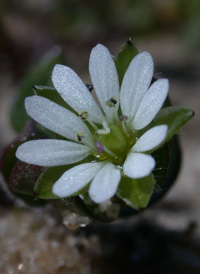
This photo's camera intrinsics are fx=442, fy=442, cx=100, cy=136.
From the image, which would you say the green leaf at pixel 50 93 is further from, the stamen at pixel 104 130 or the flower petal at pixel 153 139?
the flower petal at pixel 153 139

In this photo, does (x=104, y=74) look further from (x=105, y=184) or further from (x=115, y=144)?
(x=105, y=184)

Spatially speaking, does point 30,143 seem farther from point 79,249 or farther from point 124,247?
point 124,247

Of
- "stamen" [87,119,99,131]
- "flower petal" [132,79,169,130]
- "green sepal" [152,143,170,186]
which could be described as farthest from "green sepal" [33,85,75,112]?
"green sepal" [152,143,170,186]

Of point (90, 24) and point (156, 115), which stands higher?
point (156, 115)

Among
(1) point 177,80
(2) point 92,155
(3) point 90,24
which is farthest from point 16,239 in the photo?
(3) point 90,24

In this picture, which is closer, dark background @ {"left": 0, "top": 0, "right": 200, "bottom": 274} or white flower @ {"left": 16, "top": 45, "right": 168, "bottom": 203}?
white flower @ {"left": 16, "top": 45, "right": 168, "bottom": 203}

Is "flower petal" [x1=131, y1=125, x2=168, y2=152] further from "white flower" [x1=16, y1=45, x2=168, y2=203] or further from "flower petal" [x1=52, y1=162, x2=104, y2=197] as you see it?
"flower petal" [x1=52, y1=162, x2=104, y2=197]

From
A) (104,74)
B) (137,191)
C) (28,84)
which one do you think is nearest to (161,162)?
(137,191)
